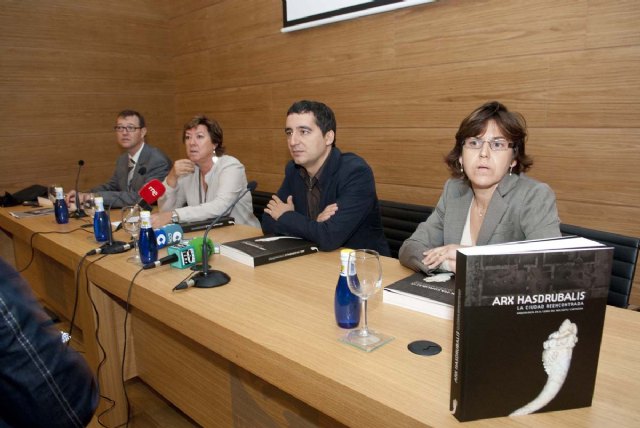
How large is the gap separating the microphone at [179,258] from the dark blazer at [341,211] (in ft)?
1.47

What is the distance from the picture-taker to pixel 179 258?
5.89ft

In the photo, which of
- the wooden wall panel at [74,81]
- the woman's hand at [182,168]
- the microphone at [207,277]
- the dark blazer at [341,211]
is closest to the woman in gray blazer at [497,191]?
the dark blazer at [341,211]

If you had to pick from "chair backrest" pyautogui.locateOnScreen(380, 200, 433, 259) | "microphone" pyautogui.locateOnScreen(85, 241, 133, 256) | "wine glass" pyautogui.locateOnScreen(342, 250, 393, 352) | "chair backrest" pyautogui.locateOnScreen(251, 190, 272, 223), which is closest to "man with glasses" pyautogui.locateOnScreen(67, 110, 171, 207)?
"chair backrest" pyautogui.locateOnScreen(251, 190, 272, 223)

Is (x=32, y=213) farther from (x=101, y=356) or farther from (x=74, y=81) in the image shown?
(x=74, y=81)

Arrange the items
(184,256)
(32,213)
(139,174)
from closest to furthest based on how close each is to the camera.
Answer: (184,256) < (32,213) < (139,174)

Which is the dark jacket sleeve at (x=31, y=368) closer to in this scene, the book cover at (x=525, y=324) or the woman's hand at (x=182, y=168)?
the book cover at (x=525, y=324)

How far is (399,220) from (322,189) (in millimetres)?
573

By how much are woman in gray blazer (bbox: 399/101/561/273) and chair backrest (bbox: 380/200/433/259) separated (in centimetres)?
78

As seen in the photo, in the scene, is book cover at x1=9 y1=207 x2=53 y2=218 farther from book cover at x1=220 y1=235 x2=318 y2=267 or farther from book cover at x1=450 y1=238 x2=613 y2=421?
book cover at x1=450 y1=238 x2=613 y2=421

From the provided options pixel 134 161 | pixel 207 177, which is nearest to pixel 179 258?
pixel 207 177

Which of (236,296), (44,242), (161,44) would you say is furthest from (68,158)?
(236,296)

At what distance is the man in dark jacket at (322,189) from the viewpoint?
6.97 ft

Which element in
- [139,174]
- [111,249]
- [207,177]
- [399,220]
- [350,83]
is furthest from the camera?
[139,174]

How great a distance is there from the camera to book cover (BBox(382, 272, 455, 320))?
1312mm
